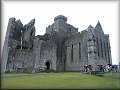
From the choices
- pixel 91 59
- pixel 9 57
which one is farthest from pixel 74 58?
pixel 9 57

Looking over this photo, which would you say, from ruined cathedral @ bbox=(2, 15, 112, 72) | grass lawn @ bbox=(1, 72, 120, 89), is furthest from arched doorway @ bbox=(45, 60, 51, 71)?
grass lawn @ bbox=(1, 72, 120, 89)

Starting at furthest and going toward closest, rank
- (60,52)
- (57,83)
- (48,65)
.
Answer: (60,52)
(48,65)
(57,83)

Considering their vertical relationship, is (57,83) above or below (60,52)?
below

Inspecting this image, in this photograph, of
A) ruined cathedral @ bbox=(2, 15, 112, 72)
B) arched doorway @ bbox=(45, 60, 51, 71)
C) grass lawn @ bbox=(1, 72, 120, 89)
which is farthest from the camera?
arched doorway @ bbox=(45, 60, 51, 71)

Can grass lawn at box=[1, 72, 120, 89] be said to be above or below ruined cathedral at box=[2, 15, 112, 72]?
below

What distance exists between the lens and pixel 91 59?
36812 mm

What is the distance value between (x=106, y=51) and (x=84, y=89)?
32.8 meters

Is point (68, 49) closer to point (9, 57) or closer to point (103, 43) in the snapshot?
point (103, 43)

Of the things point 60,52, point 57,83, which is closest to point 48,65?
point 60,52

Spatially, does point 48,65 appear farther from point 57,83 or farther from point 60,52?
point 57,83

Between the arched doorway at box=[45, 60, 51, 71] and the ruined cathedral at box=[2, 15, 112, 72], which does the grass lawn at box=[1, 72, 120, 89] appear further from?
the arched doorway at box=[45, 60, 51, 71]

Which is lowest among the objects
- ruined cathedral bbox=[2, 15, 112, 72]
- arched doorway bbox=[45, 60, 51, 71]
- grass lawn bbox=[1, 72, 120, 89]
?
grass lawn bbox=[1, 72, 120, 89]

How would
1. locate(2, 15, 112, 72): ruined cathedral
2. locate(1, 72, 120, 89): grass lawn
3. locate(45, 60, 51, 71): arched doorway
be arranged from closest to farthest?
locate(1, 72, 120, 89): grass lawn, locate(2, 15, 112, 72): ruined cathedral, locate(45, 60, 51, 71): arched doorway

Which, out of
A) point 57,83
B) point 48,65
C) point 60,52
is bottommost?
point 57,83
